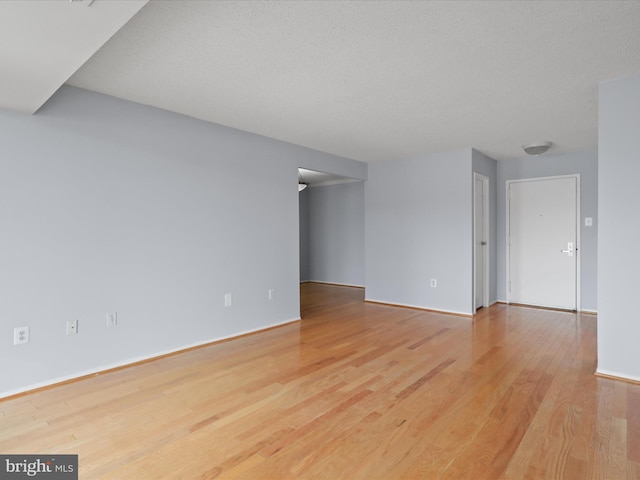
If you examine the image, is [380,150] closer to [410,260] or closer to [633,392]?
[410,260]

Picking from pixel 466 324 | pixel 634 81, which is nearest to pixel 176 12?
pixel 634 81

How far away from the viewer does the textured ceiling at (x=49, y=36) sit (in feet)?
5.14

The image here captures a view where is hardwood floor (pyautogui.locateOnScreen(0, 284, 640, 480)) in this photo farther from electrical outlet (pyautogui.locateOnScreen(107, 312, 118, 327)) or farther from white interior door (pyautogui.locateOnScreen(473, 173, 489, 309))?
white interior door (pyautogui.locateOnScreen(473, 173, 489, 309))

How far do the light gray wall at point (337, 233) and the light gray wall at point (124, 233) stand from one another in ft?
12.0

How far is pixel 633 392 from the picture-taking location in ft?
8.72

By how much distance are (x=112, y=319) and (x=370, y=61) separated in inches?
116

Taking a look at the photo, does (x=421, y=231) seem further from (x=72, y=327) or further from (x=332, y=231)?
(x=72, y=327)

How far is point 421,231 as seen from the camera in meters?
5.66

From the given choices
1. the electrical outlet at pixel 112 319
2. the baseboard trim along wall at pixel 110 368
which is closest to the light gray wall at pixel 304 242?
the baseboard trim along wall at pixel 110 368

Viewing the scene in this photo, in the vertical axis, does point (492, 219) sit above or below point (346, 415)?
above

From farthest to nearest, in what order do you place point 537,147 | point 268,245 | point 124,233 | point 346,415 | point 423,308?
point 423,308, point 537,147, point 268,245, point 124,233, point 346,415

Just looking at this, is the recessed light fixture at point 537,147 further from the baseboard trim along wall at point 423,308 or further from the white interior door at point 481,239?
the baseboard trim along wall at point 423,308

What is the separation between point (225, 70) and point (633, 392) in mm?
3770

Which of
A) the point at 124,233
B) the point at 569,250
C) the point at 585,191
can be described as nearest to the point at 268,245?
the point at 124,233
